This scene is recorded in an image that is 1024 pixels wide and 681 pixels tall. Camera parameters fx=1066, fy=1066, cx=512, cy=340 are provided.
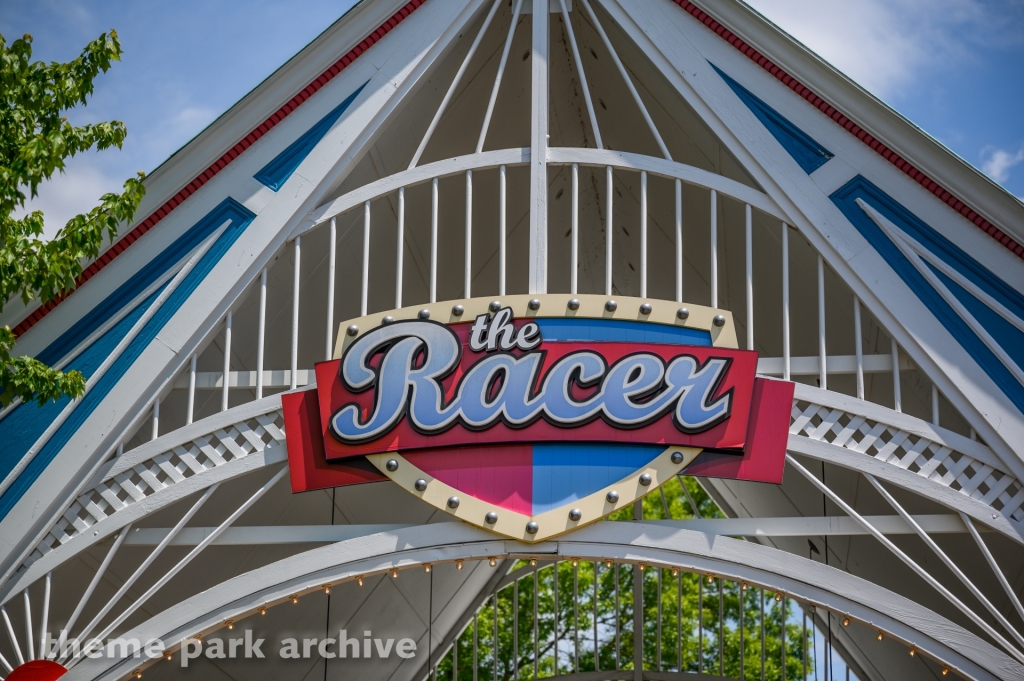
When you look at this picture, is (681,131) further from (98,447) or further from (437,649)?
(437,649)

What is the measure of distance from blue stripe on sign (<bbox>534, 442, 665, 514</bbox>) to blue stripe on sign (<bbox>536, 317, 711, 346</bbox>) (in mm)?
956

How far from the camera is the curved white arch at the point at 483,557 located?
332 inches

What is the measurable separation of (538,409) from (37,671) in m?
4.55

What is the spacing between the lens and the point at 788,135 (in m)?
9.83

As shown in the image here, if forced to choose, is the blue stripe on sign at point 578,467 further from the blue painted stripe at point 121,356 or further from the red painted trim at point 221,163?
the red painted trim at point 221,163

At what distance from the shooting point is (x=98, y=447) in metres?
9.13

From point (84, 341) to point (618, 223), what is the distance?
738 cm

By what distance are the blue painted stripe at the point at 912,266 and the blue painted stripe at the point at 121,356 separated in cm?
547

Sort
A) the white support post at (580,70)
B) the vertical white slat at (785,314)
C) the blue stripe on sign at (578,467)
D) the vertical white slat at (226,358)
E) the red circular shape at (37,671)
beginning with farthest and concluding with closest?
the white support post at (580,70)
the vertical white slat at (226,358)
the vertical white slat at (785,314)
the blue stripe on sign at (578,467)
the red circular shape at (37,671)

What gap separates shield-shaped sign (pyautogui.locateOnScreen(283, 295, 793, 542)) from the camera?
880 centimetres

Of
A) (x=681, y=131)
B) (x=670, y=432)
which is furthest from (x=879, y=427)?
(x=681, y=131)

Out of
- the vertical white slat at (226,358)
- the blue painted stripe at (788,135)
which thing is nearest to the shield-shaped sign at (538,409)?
the vertical white slat at (226,358)

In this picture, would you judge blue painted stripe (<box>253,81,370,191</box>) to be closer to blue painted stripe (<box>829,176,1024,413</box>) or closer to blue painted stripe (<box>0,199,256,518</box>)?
blue painted stripe (<box>0,199,256,518</box>)

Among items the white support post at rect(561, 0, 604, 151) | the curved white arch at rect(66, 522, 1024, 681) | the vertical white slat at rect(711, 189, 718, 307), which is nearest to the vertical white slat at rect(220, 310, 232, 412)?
the curved white arch at rect(66, 522, 1024, 681)
